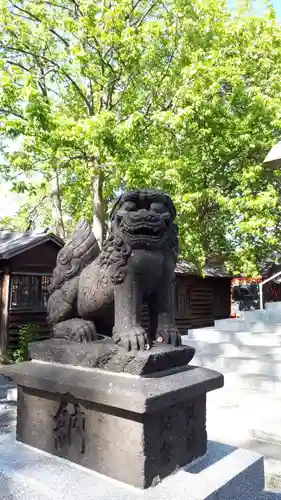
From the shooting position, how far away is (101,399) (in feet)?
Answer: 7.06

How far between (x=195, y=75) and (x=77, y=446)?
26.5 feet

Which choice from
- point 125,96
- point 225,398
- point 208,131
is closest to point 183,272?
point 208,131

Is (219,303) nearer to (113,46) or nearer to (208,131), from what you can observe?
(208,131)

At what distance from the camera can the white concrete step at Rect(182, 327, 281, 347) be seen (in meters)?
6.60

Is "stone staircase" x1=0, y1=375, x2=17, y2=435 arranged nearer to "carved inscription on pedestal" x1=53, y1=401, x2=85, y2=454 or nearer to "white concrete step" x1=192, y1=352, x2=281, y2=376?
"carved inscription on pedestal" x1=53, y1=401, x2=85, y2=454

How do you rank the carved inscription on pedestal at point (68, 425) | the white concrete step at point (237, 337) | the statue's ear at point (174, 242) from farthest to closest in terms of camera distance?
the white concrete step at point (237, 337), the statue's ear at point (174, 242), the carved inscription on pedestal at point (68, 425)

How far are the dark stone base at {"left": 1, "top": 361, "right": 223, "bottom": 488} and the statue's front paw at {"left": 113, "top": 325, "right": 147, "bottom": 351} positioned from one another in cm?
17

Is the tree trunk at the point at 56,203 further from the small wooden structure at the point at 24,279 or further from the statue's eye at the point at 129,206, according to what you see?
the statue's eye at the point at 129,206

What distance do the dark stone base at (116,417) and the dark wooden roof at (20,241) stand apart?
21.3ft

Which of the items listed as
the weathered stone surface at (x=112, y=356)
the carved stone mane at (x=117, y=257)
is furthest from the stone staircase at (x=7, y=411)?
the carved stone mane at (x=117, y=257)

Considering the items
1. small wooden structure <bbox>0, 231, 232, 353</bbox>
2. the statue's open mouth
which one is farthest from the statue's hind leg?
small wooden structure <bbox>0, 231, 232, 353</bbox>

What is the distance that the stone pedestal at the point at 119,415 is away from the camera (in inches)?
81.4

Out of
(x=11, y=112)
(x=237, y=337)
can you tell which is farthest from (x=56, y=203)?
(x=237, y=337)

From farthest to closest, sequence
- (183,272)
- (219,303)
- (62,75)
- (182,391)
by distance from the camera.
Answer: (219,303)
(183,272)
(62,75)
(182,391)
